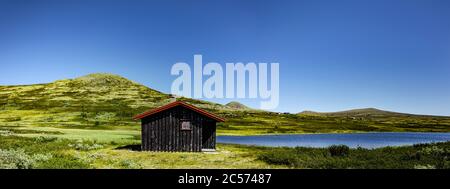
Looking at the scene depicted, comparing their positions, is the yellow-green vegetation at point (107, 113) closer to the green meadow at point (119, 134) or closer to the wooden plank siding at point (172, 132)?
the green meadow at point (119, 134)

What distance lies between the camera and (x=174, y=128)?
115 feet

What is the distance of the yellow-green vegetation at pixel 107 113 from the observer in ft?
306

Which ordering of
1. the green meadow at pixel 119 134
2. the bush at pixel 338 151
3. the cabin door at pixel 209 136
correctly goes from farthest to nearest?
the cabin door at pixel 209 136 → the bush at pixel 338 151 → the green meadow at pixel 119 134

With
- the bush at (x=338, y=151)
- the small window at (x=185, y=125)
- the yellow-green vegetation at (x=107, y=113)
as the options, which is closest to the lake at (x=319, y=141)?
the yellow-green vegetation at (x=107, y=113)

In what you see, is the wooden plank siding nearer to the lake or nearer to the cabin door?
the cabin door

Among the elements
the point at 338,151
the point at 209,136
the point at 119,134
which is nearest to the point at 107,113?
the point at 119,134

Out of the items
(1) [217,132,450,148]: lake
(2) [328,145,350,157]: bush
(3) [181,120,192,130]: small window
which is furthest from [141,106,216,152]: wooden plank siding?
(1) [217,132,450,148]: lake

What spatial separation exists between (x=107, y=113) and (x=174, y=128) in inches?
3179

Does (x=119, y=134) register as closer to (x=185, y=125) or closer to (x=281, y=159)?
(x=185, y=125)

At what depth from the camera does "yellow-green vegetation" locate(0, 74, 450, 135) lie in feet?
306
